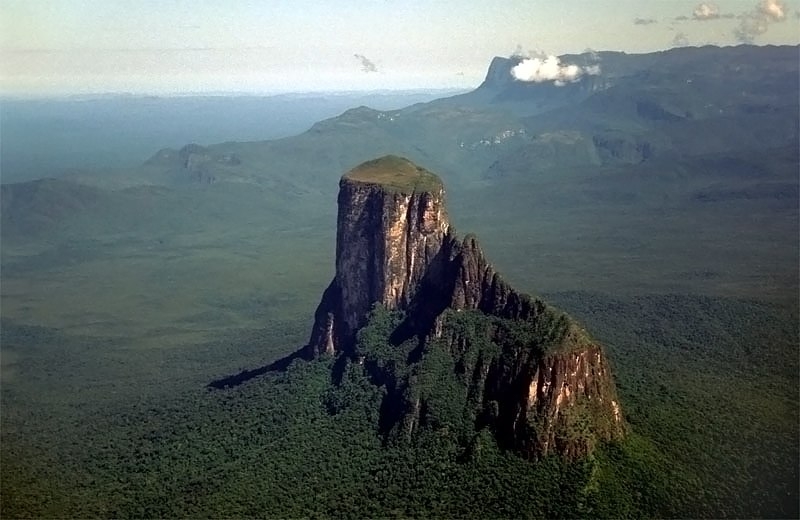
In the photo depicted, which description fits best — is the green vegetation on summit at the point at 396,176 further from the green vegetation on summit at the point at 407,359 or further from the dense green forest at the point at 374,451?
the dense green forest at the point at 374,451

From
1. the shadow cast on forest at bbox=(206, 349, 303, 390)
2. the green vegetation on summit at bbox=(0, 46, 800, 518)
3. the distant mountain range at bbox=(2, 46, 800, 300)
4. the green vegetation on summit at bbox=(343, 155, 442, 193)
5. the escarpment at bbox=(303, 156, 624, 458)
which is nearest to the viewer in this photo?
the green vegetation on summit at bbox=(0, 46, 800, 518)

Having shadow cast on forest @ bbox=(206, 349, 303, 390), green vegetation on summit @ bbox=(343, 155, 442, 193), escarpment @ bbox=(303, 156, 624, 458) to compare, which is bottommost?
shadow cast on forest @ bbox=(206, 349, 303, 390)

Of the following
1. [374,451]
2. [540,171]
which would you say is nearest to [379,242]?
[374,451]

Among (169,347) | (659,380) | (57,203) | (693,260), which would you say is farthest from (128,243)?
(659,380)

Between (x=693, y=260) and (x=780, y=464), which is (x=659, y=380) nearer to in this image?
(x=780, y=464)

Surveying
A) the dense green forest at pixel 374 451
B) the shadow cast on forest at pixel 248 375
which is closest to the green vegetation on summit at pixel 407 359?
the dense green forest at pixel 374 451

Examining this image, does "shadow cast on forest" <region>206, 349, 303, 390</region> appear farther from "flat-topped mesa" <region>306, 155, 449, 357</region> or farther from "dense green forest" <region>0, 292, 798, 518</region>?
"flat-topped mesa" <region>306, 155, 449, 357</region>

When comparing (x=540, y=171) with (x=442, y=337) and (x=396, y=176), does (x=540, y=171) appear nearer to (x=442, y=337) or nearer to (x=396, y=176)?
(x=396, y=176)

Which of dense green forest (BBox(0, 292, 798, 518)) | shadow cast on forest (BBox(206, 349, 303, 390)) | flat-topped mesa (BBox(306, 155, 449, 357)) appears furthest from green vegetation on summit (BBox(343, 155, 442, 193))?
shadow cast on forest (BBox(206, 349, 303, 390))
